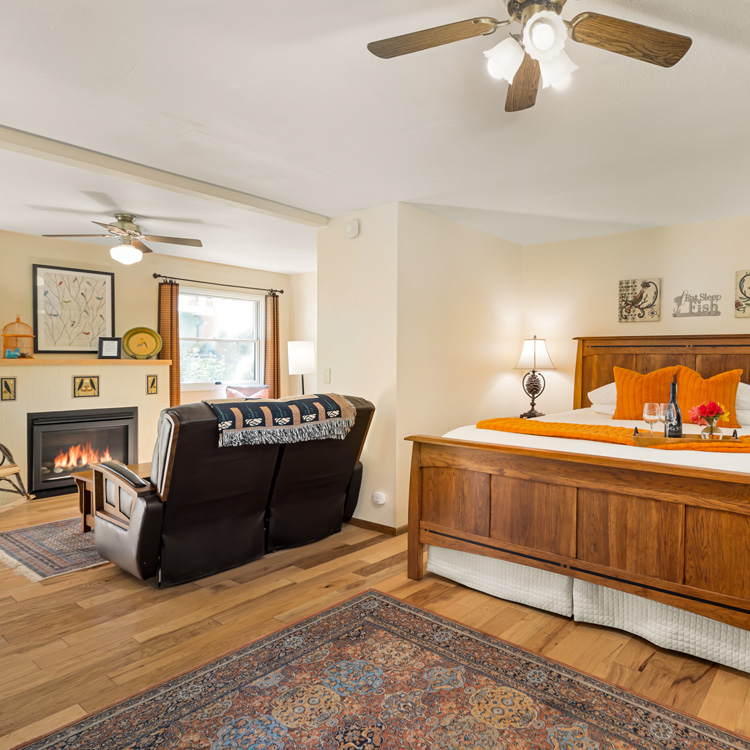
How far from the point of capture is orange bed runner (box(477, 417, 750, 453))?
96.7 inches

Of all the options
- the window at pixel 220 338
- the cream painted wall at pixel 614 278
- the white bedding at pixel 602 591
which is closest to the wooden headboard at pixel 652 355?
the cream painted wall at pixel 614 278

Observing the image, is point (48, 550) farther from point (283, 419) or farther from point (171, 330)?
point (171, 330)

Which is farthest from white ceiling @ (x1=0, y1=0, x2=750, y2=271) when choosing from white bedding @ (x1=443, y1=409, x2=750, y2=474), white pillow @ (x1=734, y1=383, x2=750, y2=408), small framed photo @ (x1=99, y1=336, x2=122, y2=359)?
small framed photo @ (x1=99, y1=336, x2=122, y2=359)

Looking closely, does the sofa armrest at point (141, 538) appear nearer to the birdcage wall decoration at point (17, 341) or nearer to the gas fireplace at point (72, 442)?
the gas fireplace at point (72, 442)

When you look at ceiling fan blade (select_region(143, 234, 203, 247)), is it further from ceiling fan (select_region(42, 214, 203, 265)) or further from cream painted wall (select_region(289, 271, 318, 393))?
cream painted wall (select_region(289, 271, 318, 393))

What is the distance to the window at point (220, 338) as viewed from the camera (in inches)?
255

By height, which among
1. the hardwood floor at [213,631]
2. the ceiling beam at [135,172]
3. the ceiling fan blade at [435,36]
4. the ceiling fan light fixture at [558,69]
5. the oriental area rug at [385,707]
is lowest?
the hardwood floor at [213,631]

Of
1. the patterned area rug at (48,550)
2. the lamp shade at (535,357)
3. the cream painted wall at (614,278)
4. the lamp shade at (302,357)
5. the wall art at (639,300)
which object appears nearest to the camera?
the patterned area rug at (48,550)

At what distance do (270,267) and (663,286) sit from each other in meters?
4.31

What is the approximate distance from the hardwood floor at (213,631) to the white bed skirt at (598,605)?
0.05m

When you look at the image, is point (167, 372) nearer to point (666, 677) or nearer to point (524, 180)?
point (524, 180)

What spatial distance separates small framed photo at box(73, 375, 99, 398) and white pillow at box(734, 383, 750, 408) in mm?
5492

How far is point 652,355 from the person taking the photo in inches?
180

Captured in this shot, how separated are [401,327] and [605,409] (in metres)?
1.79
